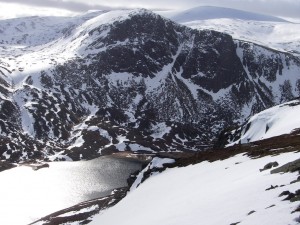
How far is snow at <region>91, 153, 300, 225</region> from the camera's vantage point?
23.4 meters

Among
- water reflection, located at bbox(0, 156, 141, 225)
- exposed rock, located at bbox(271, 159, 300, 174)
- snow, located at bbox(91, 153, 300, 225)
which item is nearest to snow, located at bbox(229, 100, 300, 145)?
snow, located at bbox(91, 153, 300, 225)

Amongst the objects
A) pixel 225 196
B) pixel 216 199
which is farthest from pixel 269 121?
pixel 216 199

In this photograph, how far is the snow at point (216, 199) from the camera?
23.4 m

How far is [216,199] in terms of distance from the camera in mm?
30484

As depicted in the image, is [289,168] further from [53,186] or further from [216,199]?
[53,186]

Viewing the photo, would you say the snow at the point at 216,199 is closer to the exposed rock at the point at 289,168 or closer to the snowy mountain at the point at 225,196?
the snowy mountain at the point at 225,196

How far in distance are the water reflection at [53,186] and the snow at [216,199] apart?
7026 centimetres

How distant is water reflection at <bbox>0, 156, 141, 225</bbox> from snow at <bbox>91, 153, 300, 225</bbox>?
7026 centimetres

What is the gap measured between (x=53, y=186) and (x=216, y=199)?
125 m

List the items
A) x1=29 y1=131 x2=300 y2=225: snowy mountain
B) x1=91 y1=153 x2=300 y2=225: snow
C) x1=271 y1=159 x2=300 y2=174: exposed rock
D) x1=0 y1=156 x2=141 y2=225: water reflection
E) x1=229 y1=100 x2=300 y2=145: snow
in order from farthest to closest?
x1=0 y1=156 x2=141 y2=225: water reflection, x1=229 y1=100 x2=300 y2=145: snow, x1=271 y1=159 x2=300 y2=174: exposed rock, x1=91 y1=153 x2=300 y2=225: snow, x1=29 y1=131 x2=300 y2=225: snowy mountain

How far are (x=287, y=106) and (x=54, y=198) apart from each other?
75187 millimetres

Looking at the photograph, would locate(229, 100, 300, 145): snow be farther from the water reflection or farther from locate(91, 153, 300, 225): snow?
the water reflection

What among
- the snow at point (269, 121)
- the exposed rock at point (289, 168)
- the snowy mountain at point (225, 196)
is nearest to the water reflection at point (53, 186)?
the snow at point (269, 121)

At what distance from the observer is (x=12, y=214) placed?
115m
